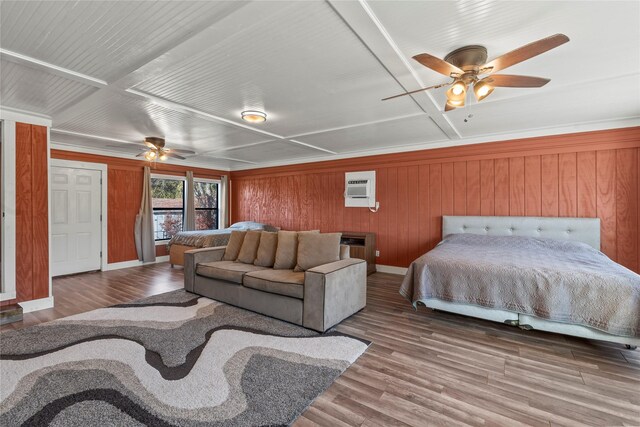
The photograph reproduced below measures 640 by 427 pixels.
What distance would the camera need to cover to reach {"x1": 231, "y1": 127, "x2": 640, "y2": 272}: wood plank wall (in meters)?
3.89

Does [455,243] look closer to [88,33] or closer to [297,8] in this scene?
[297,8]

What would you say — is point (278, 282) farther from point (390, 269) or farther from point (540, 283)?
point (390, 269)

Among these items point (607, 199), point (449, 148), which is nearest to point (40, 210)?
point (449, 148)

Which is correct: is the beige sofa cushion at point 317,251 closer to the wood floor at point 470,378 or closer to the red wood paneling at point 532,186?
the wood floor at point 470,378

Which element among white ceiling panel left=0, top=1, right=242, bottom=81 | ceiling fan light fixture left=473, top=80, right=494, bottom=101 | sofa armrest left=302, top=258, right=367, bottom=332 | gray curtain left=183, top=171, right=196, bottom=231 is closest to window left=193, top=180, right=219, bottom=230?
gray curtain left=183, top=171, right=196, bottom=231

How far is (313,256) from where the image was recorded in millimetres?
3447

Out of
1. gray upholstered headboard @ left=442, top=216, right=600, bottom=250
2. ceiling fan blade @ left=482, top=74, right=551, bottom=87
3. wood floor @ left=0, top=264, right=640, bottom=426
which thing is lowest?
wood floor @ left=0, top=264, right=640, bottom=426

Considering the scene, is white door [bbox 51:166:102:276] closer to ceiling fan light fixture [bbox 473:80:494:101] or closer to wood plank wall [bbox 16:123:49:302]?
wood plank wall [bbox 16:123:49:302]

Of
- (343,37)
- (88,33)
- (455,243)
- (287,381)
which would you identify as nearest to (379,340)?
(287,381)

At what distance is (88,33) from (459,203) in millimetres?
5125

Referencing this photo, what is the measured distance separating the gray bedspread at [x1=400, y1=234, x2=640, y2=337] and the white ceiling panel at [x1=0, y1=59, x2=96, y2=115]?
161 inches

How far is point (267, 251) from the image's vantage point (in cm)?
385

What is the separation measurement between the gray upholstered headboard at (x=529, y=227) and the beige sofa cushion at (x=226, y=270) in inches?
131

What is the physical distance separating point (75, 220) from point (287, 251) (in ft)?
14.9
